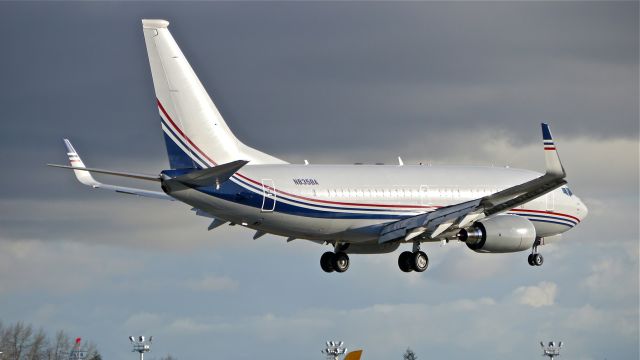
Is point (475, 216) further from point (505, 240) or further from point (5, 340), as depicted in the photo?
point (5, 340)

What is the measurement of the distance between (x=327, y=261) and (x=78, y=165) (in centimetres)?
2042

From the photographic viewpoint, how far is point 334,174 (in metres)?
96.1

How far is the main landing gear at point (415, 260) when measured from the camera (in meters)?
99.4

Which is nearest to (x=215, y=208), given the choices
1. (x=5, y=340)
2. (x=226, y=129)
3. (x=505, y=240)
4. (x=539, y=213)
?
Answer: (x=226, y=129)

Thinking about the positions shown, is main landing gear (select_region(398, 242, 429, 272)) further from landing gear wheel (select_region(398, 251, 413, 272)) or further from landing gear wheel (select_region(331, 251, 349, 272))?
landing gear wheel (select_region(331, 251, 349, 272))

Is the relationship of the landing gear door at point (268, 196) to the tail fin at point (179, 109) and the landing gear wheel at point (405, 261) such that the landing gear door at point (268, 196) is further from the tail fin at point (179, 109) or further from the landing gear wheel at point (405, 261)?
the landing gear wheel at point (405, 261)

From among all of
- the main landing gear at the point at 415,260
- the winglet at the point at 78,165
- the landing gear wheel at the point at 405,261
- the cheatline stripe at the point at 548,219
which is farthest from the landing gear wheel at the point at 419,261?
the winglet at the point at 78,165

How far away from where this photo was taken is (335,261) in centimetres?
10150

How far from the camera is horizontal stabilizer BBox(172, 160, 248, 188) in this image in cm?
8675

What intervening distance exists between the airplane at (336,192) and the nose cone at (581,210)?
5.54ft

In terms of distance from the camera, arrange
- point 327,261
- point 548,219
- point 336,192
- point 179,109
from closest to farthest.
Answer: point 179,109 → point 336,192 → point 327,261 → point 548,219

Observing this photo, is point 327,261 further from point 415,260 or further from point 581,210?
point 581,210

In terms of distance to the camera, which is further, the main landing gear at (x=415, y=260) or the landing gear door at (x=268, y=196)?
the main landing gear at (x=415, y=260)

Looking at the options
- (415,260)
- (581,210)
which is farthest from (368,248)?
(581,210)
